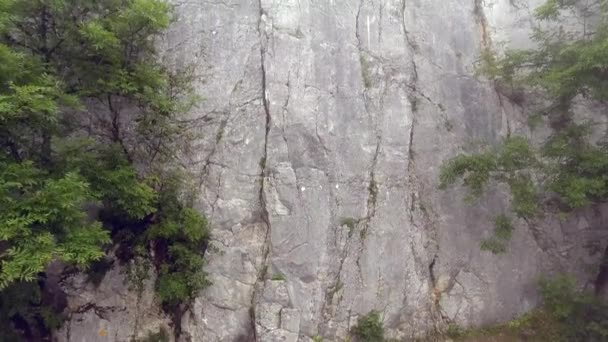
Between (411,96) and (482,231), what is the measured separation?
122 inches

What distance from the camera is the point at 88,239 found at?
7246mm

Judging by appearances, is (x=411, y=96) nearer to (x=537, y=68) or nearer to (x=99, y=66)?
(x=537, y=68)

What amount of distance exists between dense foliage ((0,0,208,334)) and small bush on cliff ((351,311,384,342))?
2931 mm

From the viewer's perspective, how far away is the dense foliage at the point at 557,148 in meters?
8.42

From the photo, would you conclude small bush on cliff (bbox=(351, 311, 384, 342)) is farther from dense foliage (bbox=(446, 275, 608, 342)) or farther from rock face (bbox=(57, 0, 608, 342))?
dense foliage (bbox=(446, 275, 608, 342))

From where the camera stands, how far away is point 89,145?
8836mm

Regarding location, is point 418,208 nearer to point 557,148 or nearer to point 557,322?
point 557,148

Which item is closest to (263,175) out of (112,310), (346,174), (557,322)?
(346,174)

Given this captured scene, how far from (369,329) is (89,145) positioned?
5.91 m

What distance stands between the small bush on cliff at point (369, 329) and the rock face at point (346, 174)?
0.52 ft

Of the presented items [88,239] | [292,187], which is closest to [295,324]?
[292,187]

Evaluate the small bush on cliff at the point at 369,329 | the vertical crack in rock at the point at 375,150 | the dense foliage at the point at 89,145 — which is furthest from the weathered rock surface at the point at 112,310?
the vertical crack in rock at the point at 375,150

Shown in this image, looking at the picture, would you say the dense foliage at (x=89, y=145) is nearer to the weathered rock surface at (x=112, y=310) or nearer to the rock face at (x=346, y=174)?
the weathered rock surface at (x=112, y=310)

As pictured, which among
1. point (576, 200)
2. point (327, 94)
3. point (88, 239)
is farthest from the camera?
point (327, 94)
